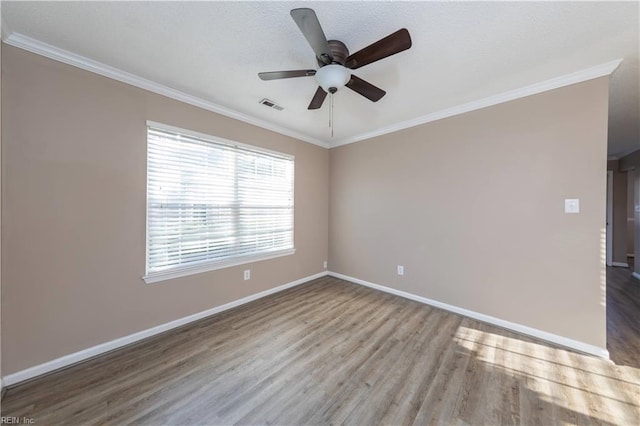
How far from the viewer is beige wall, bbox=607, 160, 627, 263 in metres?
4.85

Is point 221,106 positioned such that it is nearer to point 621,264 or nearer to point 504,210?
point 504,210

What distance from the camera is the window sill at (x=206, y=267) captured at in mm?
2296

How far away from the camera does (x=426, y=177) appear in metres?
3.04

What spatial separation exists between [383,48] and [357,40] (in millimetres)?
328

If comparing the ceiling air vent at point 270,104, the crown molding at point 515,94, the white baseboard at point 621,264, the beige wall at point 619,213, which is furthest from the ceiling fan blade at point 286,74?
the white baseboard at point 621,264

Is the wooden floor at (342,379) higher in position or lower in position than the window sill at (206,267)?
lower

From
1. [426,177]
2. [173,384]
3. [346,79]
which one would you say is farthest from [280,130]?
[173,384]

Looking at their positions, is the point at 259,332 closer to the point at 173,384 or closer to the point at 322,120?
the point at 173,384

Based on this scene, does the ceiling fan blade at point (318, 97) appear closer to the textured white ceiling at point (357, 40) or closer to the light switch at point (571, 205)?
the textured white ceiling at point (357, 40)

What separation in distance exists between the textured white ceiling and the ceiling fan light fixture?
25 cm

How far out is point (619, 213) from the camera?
195 inches

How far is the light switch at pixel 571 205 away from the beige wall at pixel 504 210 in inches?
1.5

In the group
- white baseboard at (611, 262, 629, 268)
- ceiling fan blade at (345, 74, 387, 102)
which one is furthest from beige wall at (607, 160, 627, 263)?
ceiling fan blade at (345, 74, 387, 102)

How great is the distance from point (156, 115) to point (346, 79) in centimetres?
194
